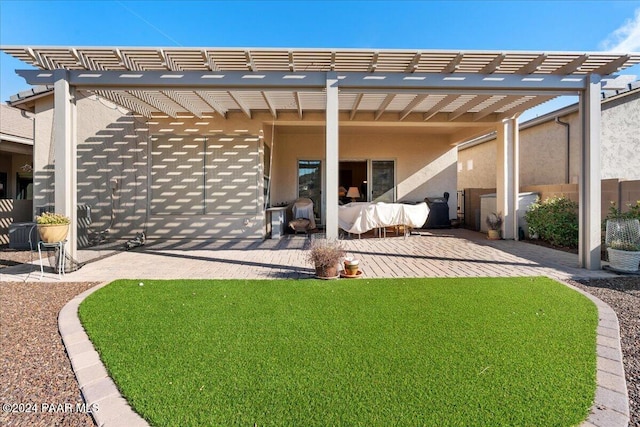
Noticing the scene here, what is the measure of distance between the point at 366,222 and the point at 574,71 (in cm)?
479

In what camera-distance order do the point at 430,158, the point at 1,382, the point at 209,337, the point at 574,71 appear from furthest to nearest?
1. the point at 430,158
2. the point at 574,71
3. the point at 209,337
4. the point at 1,382

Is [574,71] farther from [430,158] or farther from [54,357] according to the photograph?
[54,357]

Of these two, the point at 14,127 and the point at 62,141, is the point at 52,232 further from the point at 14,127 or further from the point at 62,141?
the point at 14,127

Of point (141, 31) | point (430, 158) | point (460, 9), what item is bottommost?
point (430, 158)

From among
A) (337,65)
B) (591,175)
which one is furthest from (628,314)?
(337,65)

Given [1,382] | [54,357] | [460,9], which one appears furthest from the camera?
[460,9]

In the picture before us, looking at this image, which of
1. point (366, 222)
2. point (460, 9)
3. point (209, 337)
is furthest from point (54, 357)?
point (460, 9)

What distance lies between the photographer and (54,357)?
243 cm

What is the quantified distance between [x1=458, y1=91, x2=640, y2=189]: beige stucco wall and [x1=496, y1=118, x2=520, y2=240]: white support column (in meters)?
1.35

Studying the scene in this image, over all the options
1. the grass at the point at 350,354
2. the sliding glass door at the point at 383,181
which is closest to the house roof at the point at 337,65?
the grass at the point at 350,354

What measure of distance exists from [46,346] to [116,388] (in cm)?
115

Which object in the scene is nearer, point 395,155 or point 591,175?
point 591,175

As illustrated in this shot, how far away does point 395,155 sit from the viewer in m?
11.2

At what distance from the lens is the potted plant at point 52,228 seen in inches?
178
